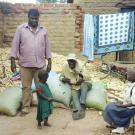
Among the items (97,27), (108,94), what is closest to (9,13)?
(97,27)

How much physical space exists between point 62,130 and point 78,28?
252 inches

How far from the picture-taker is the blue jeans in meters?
7.74

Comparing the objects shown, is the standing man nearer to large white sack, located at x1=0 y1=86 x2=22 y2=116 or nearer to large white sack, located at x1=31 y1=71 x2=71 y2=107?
large white sack, located at x1=0 y1=86 x2=22 y2=116

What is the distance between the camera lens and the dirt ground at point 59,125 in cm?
680

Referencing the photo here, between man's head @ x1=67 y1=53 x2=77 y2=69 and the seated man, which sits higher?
man's head @ x1=67 y1=53 x2=77 y2=69

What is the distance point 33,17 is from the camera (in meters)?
7.12

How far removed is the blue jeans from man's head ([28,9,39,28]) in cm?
156

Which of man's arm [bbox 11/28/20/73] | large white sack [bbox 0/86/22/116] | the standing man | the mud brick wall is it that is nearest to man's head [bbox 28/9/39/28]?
the standing man

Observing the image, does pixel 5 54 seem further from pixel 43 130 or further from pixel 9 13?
pixel 43 130

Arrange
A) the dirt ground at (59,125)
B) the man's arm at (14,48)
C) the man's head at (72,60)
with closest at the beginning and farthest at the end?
1. the dirt ground at (59,125)
2. the man's arm at (14,48)
3. the man's head at (72,60)

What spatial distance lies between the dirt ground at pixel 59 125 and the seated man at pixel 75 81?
27 centimetres

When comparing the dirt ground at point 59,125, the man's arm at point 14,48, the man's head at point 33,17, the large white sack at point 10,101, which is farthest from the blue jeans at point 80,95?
the man's head at point 33,17

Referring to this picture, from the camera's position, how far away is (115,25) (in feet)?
36.5

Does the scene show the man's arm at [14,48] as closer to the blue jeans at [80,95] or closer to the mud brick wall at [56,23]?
the blue jeans at [80,95]
